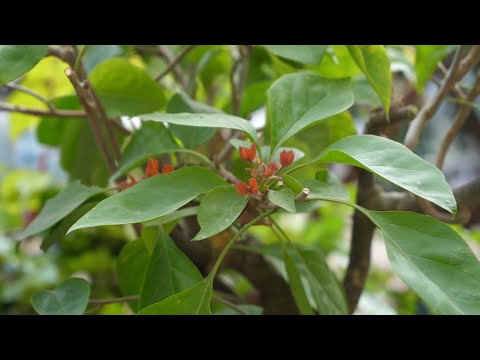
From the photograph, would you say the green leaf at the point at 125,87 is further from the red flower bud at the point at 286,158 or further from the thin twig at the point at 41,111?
the red flower bud at the point at 286,158

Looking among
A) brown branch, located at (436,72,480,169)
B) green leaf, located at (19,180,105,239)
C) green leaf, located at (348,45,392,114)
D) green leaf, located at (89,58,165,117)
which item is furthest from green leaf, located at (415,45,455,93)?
green leaf, located at (19,180,105,239)

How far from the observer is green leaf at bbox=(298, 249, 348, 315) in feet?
1.91

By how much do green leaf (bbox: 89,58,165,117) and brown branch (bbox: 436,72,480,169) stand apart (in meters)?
0.39

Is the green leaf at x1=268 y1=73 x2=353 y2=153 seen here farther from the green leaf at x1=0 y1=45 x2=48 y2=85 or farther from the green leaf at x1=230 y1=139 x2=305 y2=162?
the green leaf at x1=0 y1=45 x2=48 y2=85

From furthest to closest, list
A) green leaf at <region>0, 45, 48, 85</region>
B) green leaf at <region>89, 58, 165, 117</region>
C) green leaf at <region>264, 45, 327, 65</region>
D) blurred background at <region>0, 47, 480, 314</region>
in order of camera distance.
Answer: blurred background at <region>0, 47, 480, 314</region> → green leaf at <region>89, 58, 165, 117</region> → green leaf at <region>264, 45, 327, 65</region> → green leaf at <region>0, 45, 48, 85</region>

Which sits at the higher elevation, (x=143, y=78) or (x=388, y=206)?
(x=143, y=78)

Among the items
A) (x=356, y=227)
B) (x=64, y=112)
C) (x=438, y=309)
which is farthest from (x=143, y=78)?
(x=438, y=309)

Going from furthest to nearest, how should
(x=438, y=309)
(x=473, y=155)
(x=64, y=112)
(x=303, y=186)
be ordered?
(x=473, y=155) < (x=64, y=112) < (x=303, y=186) < (x=438, y=309)

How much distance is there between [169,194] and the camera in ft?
1.44

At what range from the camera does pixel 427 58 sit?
78cm

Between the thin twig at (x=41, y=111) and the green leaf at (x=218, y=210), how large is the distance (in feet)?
1.05
